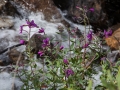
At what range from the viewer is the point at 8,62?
3.73 metres

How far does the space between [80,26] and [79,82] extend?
3918mm

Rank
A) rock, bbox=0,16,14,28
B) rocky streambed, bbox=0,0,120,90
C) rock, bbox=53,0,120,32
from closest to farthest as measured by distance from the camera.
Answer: rock, bbox=0,16,14,28, rocky streambed, bbox=0,0,120,90, rock, bbox=53,0,120,32

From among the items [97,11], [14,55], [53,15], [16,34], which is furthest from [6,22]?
[97,11]

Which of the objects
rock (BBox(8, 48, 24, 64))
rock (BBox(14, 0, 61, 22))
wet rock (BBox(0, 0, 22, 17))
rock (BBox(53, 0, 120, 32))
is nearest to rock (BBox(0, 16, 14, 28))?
wet rock (BBox(0, 0, 22, 17))

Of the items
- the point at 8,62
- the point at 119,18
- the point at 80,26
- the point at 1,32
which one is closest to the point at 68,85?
the point at 8,62

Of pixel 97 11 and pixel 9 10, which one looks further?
pixel 97 11

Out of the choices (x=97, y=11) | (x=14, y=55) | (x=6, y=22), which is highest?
(x=97, y=11)

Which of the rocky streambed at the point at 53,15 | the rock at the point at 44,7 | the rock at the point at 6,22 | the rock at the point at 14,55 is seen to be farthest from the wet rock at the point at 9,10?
the rock at the point at 14,55

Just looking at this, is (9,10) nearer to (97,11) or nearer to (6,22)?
(6,22)

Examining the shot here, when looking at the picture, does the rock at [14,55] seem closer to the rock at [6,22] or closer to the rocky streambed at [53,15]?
the rocky streambed at [53,15]

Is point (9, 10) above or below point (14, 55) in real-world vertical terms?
above

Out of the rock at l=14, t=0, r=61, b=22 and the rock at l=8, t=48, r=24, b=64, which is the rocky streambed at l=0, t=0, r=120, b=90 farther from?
the rock at l=8, t=48, r=24, b=64

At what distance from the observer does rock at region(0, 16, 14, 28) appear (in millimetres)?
4808

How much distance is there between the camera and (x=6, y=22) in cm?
494
